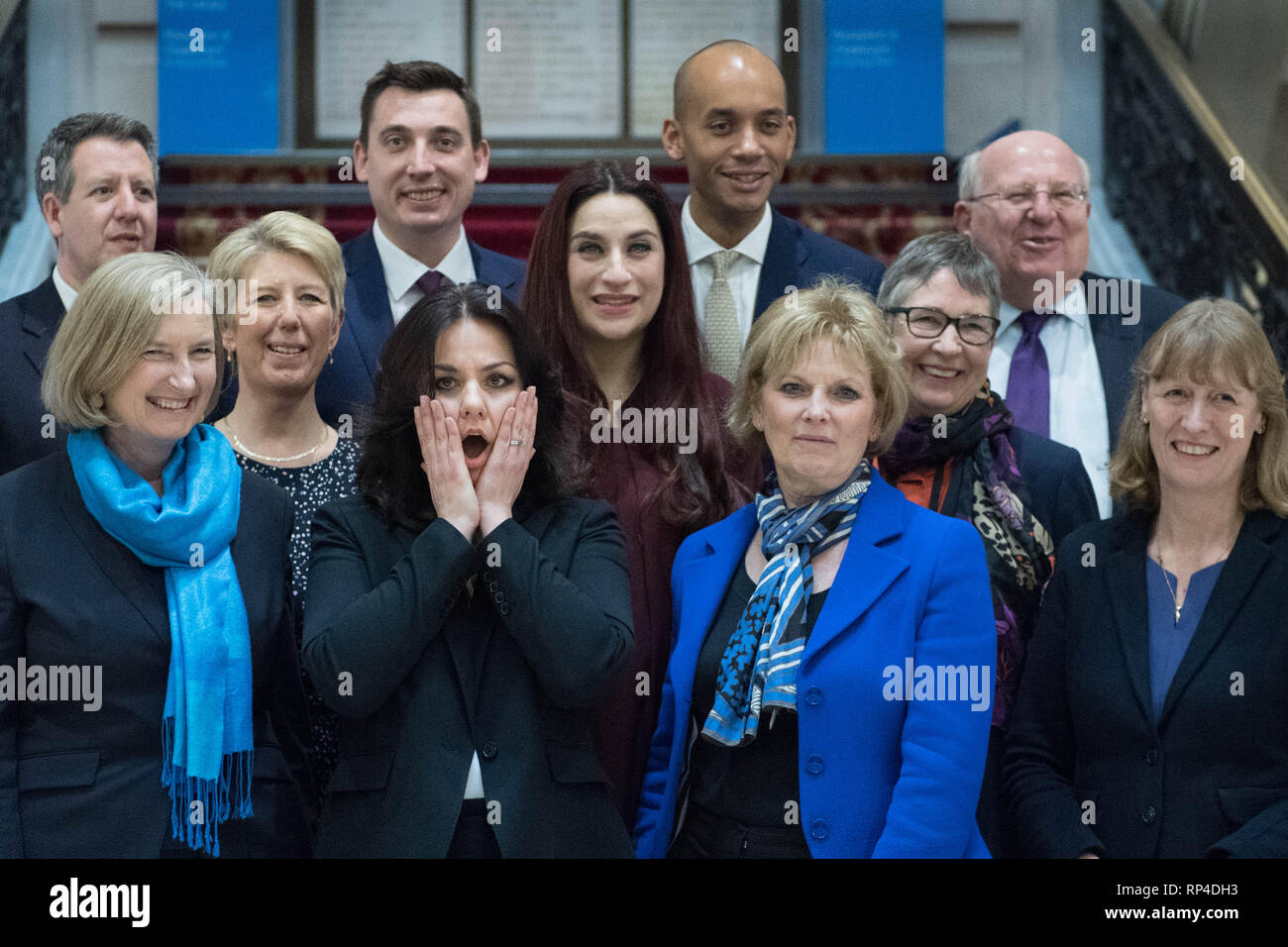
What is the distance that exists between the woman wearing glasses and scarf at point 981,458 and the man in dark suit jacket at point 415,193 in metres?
0.94

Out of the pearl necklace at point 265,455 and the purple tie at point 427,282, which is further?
the purple tie at point 427,282

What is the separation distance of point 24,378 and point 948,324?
1760 millimetres

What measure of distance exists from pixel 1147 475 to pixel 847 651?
0.70m

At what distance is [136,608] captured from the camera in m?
2.41

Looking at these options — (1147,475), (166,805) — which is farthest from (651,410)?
(166,805)

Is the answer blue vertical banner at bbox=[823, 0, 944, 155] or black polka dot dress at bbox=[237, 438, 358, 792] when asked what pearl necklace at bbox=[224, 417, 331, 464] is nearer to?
black polka dot dress at bbox=[237, 438, 358, 792]

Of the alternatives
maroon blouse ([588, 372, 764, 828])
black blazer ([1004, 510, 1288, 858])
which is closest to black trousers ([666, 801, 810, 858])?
maroon blouse ([588, 372, 764, 828])

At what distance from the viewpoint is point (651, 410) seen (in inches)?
112

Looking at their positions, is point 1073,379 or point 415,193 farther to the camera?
point 415,193

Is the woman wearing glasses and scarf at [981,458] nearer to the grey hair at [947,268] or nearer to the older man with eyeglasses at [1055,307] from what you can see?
the grey hair at [947,268]

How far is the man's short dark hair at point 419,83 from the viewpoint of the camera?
3406 mm

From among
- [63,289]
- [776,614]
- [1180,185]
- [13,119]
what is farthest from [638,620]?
[13,119]

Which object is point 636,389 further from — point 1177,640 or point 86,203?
point 86,203

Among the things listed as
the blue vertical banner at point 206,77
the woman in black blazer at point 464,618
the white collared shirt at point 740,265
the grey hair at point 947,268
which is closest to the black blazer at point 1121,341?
the grey hair at point 947,268
